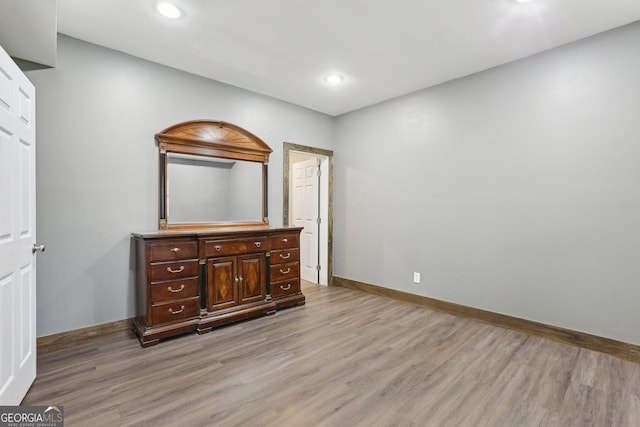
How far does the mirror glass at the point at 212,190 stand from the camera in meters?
3.19

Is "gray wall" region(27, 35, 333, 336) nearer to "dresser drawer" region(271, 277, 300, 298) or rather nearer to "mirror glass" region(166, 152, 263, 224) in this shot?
"mirror glass" region(166, 152, 263, 224)

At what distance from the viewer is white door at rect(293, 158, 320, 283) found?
4906 millimetres

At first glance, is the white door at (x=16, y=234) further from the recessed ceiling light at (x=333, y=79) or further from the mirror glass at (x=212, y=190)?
the recessed ceiling light at (x=333, y=79)

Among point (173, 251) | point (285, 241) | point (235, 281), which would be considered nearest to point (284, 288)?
point (285, 241)

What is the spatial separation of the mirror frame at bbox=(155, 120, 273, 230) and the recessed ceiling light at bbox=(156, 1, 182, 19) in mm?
1060

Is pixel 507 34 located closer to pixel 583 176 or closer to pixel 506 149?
pixel 506 149

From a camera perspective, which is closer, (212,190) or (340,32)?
(340,32)

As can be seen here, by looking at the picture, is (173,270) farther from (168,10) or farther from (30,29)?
(168,10)

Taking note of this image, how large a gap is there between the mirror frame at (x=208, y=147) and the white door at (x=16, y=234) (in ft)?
3.73

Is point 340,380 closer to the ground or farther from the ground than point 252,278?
closer to the ground

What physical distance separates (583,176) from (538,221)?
52cm

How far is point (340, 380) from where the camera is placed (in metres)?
2.10

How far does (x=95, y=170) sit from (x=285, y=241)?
1.99m

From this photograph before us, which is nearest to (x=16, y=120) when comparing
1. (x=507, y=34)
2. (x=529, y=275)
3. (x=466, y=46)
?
(x=466, y=46)
